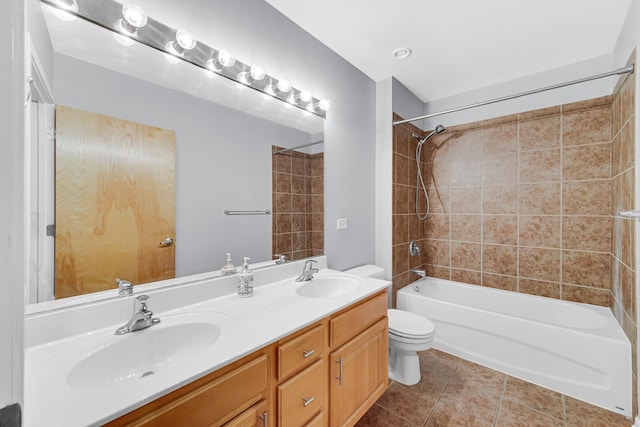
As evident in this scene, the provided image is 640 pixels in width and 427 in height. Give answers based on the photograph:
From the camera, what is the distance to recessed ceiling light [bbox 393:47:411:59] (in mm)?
2114

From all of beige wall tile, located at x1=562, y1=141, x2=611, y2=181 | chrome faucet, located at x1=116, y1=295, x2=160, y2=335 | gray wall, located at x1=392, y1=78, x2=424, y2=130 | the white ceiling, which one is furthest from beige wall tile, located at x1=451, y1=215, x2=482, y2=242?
chrome faucet, located at x1=116, y1=295, x2=160, y2=335

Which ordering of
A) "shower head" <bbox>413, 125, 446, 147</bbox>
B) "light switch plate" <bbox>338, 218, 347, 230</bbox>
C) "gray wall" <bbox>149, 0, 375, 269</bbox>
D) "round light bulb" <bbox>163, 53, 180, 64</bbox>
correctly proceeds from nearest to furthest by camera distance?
"round light bulb" <bbox>163, 53, 180, 64</bbox> → "gray wall" <bbox>149, 0, 375, 269</bbox> → "light switch plate" <bbox>338, 218, 347, 230</bbox> → "shower head" <bbox>413, 125, 446, 147</bbox>

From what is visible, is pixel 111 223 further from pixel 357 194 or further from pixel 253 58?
pixel 357 194

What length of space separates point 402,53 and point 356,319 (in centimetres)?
203

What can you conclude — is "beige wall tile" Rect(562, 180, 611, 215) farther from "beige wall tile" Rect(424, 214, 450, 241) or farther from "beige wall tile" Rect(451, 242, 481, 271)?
"beige wall tile" Rect(424, 214, 450, 241)

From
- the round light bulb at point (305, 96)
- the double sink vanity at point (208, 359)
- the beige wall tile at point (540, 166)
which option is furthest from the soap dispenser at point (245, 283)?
the beige wall tile at point (540, 166)

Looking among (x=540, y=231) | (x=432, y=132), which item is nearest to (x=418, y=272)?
(x=540, y=231)

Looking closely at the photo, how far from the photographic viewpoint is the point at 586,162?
227cm

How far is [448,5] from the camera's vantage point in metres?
1.66

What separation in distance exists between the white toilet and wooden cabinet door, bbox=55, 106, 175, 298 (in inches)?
61.2

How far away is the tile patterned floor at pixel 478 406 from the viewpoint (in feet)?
5.37

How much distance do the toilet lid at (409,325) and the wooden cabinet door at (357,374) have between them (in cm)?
30

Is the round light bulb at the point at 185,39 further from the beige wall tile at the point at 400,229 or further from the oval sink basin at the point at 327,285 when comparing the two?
the beige wall tile at the point at 400,229

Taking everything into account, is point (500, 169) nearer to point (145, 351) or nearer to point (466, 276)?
point (466, 276)
